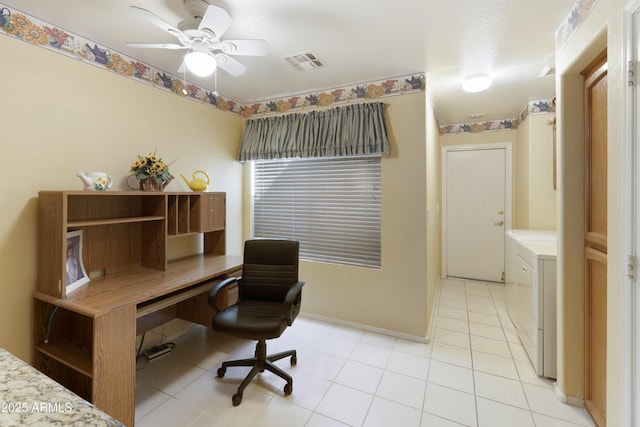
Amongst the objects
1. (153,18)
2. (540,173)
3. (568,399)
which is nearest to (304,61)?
(153,18)

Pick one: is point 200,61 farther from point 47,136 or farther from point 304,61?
point 47,136

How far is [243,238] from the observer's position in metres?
3.41

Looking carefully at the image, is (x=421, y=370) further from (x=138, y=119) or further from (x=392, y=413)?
(x=138, y=119)

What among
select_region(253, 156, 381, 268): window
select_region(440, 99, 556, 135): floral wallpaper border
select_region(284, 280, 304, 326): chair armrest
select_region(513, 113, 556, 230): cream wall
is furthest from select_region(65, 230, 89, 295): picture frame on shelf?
select_region(440, 99, 556, 135): floral wallpaper border

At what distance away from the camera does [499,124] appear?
3992mm

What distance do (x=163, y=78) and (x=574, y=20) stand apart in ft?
9.82

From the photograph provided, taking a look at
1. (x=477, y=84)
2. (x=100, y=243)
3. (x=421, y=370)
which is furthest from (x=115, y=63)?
(x=421, y=370)

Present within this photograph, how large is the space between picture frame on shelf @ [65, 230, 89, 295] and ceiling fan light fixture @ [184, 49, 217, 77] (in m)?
1.32

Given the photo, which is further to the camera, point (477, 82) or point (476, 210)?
point (476, 210)

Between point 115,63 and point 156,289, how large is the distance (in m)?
1.75

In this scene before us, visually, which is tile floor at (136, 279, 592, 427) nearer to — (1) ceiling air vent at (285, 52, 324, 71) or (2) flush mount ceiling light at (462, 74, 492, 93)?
(2) flush mount ceiling light at (462, 74, 492, 93)

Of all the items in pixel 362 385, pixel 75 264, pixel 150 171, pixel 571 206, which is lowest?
pixel 362 385

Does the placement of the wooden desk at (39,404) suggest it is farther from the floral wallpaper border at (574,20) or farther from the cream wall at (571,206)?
the floral wallpaper border at (574,20)

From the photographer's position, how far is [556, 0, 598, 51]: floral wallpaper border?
1.48 m
